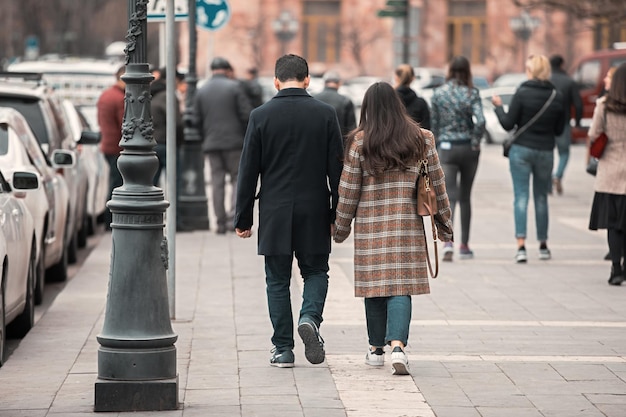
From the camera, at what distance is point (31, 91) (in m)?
14.1

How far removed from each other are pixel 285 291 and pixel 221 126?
8485 mm

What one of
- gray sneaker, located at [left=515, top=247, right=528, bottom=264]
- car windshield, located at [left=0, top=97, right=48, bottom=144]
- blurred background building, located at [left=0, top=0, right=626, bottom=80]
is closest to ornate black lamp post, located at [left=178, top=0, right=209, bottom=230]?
car windshield, located at [left=0, top=97, right=48, bottom=144]

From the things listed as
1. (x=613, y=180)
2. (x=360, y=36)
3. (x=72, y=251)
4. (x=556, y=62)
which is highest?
(x=556, y=62)

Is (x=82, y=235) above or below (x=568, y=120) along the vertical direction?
below

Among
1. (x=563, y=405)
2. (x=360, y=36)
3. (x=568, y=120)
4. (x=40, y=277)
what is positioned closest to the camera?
(x=563, y=405)

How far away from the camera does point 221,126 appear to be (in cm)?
1684

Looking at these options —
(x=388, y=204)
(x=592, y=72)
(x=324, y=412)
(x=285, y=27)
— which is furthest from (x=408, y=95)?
(x=285, y=27)

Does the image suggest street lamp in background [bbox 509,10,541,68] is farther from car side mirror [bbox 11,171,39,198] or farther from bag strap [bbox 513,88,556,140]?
car side mirror [bbox 11,171,39,198]

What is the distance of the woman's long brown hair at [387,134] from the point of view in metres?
8.25

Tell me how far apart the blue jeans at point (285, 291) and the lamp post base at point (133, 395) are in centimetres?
131

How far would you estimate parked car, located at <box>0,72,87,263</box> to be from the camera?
14.1 metres

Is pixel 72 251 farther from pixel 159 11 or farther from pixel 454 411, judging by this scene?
pixel 454 411

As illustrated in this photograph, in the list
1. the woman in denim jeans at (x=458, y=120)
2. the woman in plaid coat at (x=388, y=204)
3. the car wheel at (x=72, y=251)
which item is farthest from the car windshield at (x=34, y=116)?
the woman in plaid coat at (x=388, y=204)

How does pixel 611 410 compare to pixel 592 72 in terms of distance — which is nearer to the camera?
pixel 611 410
